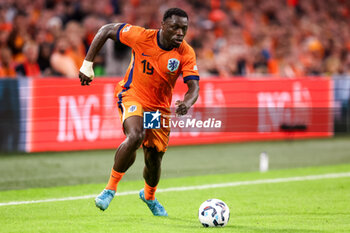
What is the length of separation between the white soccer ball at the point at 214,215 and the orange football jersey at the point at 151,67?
4.35ft

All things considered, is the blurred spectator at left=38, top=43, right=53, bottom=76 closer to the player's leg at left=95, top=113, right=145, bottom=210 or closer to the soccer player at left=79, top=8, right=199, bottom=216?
the soccer player at left=79, top=8, right=199, bottom=216

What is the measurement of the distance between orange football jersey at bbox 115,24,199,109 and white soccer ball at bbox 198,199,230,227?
133 centimetres

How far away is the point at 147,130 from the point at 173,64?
0.80 m

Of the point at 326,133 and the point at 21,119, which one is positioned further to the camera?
the point at 326,133

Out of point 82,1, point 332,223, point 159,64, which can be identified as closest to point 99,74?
point 82,1

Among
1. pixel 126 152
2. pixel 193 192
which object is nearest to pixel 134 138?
pixel 126 152

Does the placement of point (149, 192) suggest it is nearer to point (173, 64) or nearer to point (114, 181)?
point (114, 181)

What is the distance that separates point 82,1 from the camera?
55.2 feet

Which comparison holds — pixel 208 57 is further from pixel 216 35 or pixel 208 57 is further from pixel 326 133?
pixel 326 133

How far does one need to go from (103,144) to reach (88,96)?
109 cm

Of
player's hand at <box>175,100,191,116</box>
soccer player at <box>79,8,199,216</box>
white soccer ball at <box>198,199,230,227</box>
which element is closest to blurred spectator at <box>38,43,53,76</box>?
soccer player at <box>79,8,199,216</box>

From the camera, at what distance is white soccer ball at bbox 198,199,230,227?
705 centimetres

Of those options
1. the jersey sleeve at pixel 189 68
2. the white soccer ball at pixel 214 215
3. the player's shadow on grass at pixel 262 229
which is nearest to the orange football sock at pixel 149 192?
the white soccer ball at pixel 214 215

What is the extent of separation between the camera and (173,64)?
7.48 metres
